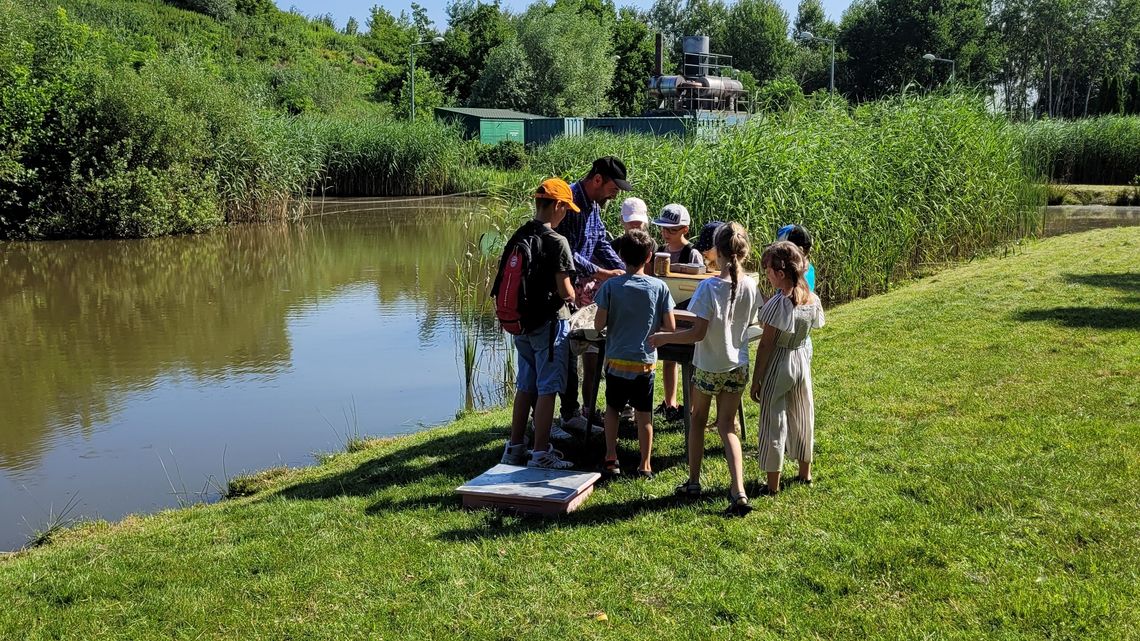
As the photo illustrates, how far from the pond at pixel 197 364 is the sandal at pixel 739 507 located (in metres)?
4.41

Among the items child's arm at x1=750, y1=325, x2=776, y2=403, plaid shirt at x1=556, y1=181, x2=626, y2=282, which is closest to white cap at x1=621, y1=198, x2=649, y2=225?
plaid shirt at x1=556, y1=181, x2=626, y2=282

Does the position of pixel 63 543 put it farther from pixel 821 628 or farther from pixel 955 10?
pixel 955 10

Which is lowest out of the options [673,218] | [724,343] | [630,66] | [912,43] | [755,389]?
[755,389]

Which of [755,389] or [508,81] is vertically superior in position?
[508,81]

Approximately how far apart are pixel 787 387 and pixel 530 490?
4.92 ft

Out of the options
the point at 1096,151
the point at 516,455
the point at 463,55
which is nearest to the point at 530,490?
the point at 516,455

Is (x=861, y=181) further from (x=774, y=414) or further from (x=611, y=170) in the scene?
(x=774, y=414)

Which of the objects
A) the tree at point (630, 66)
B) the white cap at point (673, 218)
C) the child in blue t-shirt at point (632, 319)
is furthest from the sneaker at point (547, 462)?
the tree at point (630, 66)

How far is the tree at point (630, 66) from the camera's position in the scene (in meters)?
80.9

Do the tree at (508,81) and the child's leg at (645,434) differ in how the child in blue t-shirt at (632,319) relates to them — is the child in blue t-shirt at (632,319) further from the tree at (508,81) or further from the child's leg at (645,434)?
the tree at (508,81)

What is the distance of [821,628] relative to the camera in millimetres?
4047

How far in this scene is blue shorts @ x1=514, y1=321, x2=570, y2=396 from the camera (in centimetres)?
609

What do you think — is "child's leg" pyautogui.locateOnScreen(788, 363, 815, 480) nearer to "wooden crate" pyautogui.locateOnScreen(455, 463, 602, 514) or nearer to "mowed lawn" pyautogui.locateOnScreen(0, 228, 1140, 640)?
"mowed lawn" pyautogui.locateOnScreen(0, 228, 1140, 640)

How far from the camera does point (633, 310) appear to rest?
18.6ft
